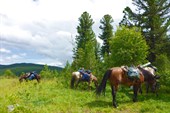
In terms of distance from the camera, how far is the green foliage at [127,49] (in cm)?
2628

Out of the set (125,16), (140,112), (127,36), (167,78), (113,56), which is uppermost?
(125,16)

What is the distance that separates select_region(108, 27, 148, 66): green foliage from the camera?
26281mm

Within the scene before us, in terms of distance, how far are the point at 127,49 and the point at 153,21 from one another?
9.11 metres

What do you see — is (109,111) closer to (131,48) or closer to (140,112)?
(140,112)

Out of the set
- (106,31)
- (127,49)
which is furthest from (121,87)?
(106,31)

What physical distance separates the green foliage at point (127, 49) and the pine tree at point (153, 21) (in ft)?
20.4

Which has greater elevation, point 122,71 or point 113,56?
point 113,56

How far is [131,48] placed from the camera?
87.0ft

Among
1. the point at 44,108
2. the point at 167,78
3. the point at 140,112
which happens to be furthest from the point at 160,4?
the point at 44,108

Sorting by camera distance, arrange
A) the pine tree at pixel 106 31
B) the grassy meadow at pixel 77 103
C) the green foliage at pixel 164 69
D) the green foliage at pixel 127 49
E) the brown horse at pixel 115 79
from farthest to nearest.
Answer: the pine tree at pixel 106 31
the green foliage at pixel 127 49
the green foliage at pixel 164 69
the brown horse at pixel 115 79
the grassy meadow at pixel 77 103

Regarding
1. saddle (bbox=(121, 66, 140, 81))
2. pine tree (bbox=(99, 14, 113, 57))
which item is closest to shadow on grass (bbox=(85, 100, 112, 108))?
saddle (bbox=(121, 66, 140, 81))

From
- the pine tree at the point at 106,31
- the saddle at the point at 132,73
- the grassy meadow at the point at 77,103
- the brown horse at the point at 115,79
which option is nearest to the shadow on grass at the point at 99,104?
the grassy meadow at the point at 77,103

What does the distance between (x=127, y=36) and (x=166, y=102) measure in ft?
36.2

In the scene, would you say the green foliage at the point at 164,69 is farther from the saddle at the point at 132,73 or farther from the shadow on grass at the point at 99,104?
the shadow on grass at the point at 99,104
